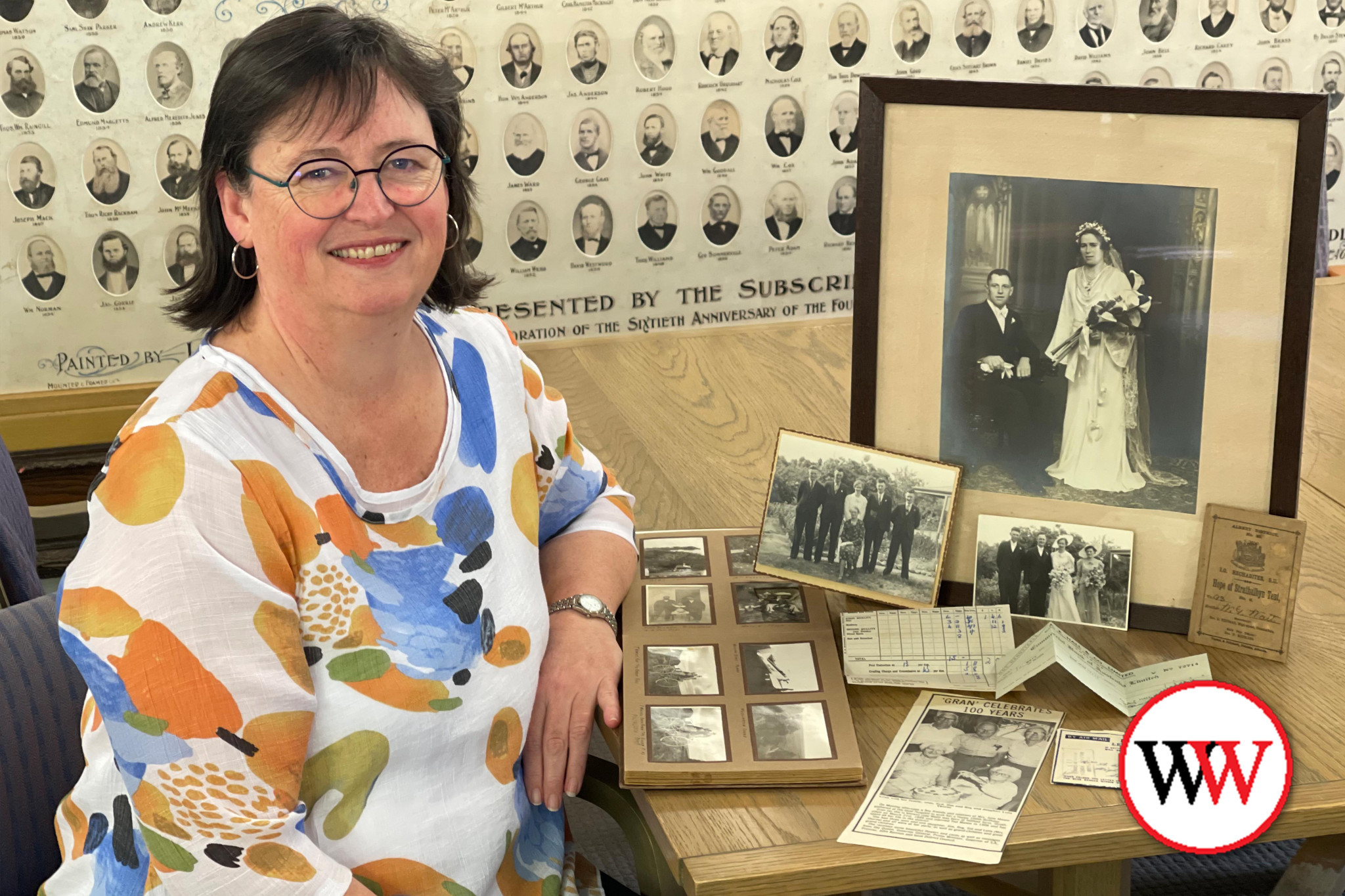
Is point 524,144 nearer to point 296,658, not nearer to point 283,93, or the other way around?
point 283,93

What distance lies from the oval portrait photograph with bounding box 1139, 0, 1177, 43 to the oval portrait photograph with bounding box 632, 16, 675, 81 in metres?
1.15

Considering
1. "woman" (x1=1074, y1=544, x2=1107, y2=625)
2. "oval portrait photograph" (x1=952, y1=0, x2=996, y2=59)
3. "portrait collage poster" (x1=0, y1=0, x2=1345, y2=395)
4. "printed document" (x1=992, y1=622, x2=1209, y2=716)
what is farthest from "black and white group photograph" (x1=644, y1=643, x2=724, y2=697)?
"oval portrait photograph" (x1=952, y1=0, x2=996, y2=59)

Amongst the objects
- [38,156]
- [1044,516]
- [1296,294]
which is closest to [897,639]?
[1044,516]

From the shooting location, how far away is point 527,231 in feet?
9.82

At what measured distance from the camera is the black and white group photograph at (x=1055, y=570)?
1316 mm

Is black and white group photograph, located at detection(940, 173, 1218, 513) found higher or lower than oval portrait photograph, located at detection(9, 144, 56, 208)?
lower

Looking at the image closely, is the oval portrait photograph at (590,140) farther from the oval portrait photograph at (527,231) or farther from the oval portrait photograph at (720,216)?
the oval portrait photograph at (720,216)

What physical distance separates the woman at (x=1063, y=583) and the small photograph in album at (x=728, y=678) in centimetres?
23

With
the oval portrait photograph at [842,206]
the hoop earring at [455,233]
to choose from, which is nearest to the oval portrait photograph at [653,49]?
the oval portrait photograph at [842,206]

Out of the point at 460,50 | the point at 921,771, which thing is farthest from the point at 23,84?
the point at 921,771

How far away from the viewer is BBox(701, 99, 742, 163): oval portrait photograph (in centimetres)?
298

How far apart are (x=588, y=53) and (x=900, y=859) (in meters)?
2.23

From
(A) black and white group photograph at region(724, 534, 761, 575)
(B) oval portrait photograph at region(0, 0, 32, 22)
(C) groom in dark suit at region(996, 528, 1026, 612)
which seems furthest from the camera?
(B) oval portrait photograph at region(0, 0, 32, 22)

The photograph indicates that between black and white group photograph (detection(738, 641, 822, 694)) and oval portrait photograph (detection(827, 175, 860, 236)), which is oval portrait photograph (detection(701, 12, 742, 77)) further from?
black and white group photograph (detection(738, 641, 822, 694))
